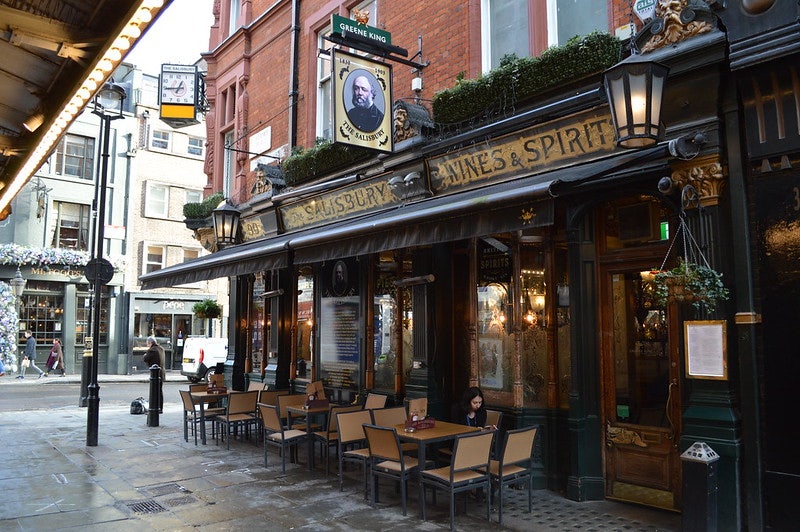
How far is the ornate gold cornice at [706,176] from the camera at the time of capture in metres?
5.96

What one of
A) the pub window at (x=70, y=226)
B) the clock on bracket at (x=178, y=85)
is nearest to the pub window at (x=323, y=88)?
the clock on bracket at (x=178, y=85)

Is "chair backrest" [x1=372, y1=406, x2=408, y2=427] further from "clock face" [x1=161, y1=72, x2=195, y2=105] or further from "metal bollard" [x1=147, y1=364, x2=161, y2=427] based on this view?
"clock face" [x1=161, y1=72, x2=195, y2=105]

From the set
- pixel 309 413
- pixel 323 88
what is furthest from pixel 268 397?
pixel 323 88

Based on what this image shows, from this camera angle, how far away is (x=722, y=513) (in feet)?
18.4

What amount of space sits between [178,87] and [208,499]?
11.1 meters

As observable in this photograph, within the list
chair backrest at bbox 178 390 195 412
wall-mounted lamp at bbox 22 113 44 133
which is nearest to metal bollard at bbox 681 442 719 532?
wall-mounted lamp at bbox 22 113 44 133

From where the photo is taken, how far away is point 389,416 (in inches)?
334

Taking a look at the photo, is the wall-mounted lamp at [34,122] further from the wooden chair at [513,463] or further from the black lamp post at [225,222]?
the black lamp post at [225,222]

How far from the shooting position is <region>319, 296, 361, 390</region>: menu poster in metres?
11.4

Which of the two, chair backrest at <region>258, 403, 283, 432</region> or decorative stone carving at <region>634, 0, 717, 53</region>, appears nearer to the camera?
decorative stone carving at <region>634, 0, 717, 53</region>

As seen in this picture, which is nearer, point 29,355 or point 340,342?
point 340,342

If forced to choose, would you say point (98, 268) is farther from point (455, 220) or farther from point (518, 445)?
point (518, 445)

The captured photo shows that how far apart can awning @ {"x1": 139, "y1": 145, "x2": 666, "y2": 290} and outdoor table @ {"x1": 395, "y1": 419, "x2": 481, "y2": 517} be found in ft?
7.27

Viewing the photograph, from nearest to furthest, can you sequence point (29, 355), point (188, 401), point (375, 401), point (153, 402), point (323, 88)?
point (375, 401) < point (188, 401) < point (153, 402) < point (323, 88) < point (29, 355)
